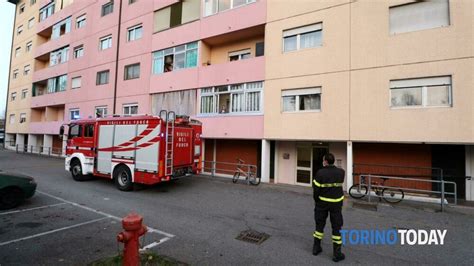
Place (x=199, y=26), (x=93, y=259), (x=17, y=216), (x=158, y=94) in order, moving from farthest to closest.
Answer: (x=158, y=94), (x=199, y=26), (x=17, y=216), (x=93, y=259)

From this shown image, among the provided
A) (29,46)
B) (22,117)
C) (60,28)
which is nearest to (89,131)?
(60,28)

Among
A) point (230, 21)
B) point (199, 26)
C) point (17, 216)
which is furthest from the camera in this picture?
point (199, 26)

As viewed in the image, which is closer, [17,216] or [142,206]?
[17,216]

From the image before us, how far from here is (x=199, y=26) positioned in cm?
1322

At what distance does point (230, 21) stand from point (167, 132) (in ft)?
23.5

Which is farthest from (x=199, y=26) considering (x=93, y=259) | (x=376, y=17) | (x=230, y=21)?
(x=93, y=259)

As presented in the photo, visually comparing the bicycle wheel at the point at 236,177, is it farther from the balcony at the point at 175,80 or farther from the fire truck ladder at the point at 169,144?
the balcony at the point at 175,80

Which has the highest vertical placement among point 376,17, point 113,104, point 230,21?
point 230,21

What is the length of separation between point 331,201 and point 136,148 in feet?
23.2

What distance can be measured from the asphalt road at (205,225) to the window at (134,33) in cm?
1131

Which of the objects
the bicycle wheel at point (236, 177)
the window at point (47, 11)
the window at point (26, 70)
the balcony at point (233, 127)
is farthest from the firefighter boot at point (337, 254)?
the window at point (26, 70)

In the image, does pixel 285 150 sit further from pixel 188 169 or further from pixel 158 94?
pixel 158 94

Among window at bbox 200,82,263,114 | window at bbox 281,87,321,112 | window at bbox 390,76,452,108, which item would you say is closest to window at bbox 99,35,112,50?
window at bbox 200,82,263,114

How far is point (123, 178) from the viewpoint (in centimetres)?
919
